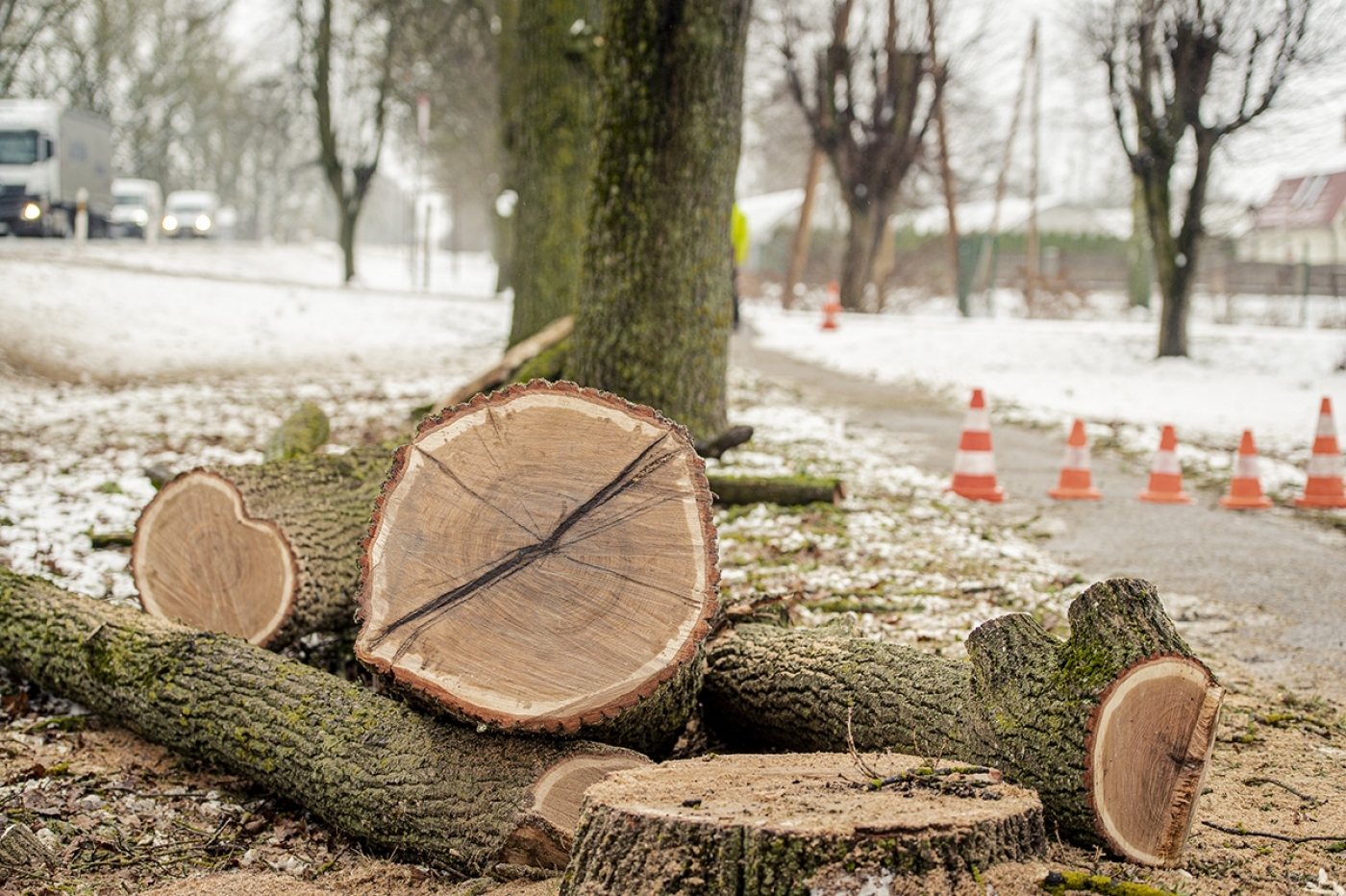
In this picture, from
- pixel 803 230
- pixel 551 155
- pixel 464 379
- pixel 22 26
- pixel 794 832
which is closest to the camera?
pixel 794 832

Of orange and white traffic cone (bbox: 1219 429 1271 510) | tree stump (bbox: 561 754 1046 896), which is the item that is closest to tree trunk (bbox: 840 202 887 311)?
orange and white traffic cone (bbox: 1219 429 1271 510)

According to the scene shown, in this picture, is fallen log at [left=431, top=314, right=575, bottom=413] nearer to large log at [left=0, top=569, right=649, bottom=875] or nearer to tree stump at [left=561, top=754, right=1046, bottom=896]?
large log at [left=0, top=569, right=649, bottom=875]

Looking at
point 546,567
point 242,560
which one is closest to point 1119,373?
point 242,560

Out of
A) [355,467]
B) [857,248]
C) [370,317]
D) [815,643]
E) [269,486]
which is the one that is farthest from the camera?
[857,248]

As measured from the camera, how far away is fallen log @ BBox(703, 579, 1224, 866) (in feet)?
7.77

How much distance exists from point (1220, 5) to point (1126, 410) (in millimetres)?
5596

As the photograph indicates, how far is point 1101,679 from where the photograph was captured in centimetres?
238

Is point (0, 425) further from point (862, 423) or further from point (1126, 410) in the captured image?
point (1126, 410)

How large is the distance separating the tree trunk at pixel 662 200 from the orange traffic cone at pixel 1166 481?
8.87 feet

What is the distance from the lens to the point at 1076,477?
6.70m

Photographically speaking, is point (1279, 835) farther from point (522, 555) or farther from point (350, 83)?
point (350, 83)

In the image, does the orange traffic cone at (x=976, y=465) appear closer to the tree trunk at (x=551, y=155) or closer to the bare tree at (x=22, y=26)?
the tree trunk at (x=551, y=155)

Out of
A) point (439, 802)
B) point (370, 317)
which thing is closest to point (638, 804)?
point (439, 802)

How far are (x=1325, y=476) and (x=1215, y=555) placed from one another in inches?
70.9
